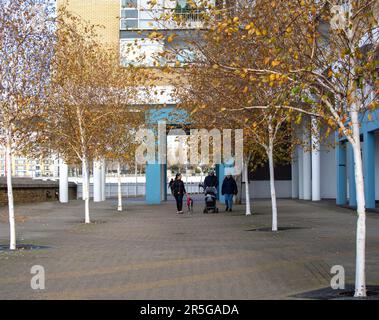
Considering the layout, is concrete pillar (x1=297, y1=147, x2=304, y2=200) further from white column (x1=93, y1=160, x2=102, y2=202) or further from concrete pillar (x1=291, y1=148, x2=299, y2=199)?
white column (x1=93, y1=160, x2=102, y2=202)

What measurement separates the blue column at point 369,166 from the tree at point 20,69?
1767 cm

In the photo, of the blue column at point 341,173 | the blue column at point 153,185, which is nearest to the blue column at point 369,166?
the blue column at point 341,173

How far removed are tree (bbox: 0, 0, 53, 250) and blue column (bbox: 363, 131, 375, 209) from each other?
17.7m

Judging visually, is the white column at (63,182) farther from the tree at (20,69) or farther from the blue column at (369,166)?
the tree at (20,69)

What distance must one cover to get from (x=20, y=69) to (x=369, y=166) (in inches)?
727

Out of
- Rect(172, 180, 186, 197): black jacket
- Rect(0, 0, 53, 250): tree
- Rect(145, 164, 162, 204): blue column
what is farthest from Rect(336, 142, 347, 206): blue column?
Rect(0, 0, 53, 250): tree

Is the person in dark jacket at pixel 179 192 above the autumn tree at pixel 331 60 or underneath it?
underneath

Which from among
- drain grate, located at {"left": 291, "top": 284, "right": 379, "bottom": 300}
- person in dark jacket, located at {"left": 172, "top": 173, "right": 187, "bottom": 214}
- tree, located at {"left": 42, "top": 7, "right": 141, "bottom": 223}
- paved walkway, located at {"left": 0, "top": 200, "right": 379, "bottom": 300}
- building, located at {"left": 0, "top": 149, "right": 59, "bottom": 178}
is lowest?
drain grate, located at {"left": 291, "top": 284, "right": 379, "bottom": 300}

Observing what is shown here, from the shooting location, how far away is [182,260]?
593 inches

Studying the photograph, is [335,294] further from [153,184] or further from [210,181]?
[153,184]

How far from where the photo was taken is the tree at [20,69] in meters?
17.0

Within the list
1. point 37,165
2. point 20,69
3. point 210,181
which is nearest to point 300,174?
point 210,181

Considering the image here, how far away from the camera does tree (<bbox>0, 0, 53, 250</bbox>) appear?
17.0 metres

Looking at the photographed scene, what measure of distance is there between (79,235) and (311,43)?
39.7 feet
